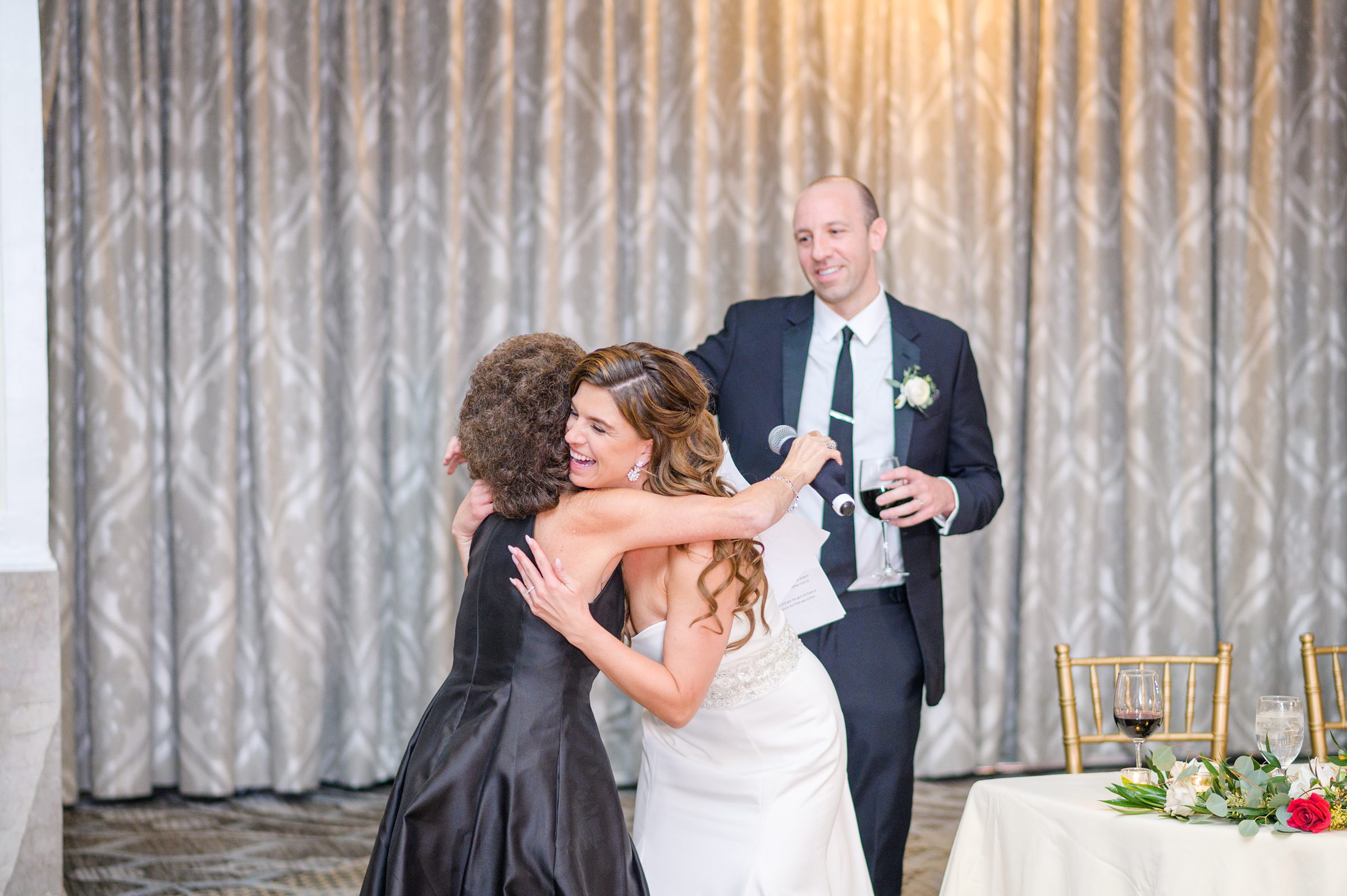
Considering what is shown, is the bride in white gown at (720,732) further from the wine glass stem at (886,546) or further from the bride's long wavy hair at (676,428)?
the wine glass stem at (886,546)

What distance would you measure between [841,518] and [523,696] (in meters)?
1.09

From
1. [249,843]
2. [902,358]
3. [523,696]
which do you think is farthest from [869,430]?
[249,843]

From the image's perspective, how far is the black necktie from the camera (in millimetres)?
2766

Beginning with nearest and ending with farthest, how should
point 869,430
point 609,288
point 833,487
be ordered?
point 833,487, point 869,430, point 609,288

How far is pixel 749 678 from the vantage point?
2125 mm

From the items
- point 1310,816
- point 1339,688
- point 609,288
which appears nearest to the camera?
point 1310,816

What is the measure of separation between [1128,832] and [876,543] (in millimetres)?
1043

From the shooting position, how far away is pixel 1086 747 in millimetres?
4863

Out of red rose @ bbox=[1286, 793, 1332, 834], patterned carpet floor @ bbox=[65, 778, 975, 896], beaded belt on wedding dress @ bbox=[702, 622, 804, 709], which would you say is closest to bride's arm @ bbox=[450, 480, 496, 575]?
beaded belt on wedding dress @ bbox=[702, 622, 804, 709]

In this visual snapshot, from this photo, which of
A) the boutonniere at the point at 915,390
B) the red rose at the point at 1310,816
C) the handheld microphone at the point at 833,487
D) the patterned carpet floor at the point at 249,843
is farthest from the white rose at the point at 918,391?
the patterned carpet floor at the point at 249,843

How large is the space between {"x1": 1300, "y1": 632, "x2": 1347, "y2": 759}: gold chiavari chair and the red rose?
3.10 feet

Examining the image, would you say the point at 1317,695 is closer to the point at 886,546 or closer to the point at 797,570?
Result: the point at 886,546

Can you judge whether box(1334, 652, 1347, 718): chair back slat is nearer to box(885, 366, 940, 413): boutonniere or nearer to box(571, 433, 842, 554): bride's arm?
box(885, 366, 940, 413): boutonniere

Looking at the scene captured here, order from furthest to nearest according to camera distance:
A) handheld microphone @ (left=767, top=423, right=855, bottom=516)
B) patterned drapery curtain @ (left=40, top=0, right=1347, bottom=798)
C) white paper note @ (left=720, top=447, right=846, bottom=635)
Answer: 1. patterned drapery curtain @ (left=40, top=0, right=1347, bottom=798)
2. white paper note @ (left=720, top=447, right=846, bottom=635)
3. handheld microphone @ (left=767, top=423, right=855, bottom=516)
